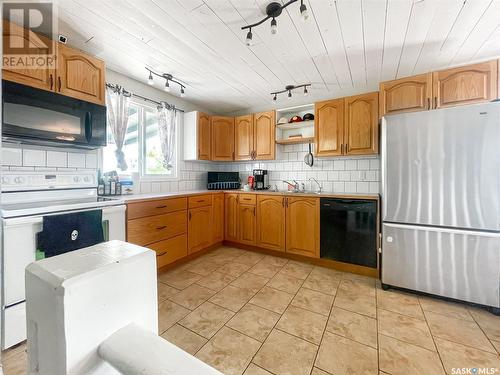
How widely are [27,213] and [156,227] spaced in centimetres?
109

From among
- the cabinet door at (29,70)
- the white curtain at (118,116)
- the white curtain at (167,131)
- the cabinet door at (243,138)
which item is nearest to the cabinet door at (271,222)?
the cabinet door at (243,138)

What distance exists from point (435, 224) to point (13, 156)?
3.71 meters

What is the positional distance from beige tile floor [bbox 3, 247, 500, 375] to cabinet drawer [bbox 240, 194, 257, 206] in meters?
1.10

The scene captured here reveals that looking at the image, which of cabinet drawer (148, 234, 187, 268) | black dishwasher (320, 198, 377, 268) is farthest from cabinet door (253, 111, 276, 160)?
cabinet drawer (148, 234, 187, 268)

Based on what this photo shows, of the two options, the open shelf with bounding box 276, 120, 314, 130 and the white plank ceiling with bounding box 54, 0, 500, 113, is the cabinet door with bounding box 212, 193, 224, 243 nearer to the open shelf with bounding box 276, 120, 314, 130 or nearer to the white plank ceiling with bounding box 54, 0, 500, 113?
the open shelf with bounding box 276, 120, 314, 130

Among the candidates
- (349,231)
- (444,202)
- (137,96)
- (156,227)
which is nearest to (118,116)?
(137,96)

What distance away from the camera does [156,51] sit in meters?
2.10

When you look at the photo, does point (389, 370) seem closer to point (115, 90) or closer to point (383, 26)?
point (383, 26)

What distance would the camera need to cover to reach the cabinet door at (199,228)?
2.86 meters

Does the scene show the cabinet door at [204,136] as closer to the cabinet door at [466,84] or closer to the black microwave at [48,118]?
the black microwave at [48,118]

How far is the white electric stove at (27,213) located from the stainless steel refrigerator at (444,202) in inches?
106

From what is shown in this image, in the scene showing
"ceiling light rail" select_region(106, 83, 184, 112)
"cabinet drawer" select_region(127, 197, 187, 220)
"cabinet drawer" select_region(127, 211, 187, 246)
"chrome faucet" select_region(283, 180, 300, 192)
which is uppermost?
"ceiling light rail" select_region(106, 83, 184, 112)

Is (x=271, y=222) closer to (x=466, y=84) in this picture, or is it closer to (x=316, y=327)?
(x=316, y=327)

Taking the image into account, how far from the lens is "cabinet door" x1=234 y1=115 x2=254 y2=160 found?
11.7 ft
